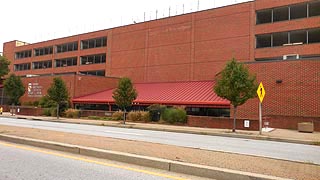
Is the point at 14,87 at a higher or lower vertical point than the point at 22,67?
lower

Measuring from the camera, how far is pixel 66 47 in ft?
200

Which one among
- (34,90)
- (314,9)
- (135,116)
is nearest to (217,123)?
(135,116)

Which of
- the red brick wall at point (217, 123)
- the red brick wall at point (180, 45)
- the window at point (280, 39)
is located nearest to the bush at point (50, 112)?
the red brick wall at point (180, 45)

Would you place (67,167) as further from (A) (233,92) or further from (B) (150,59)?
(B) (150,59)

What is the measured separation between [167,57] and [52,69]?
28527 millimetres

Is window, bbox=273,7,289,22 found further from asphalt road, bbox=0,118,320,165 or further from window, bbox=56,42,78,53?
window, bbox=56,42,78,53

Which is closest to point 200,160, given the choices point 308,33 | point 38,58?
point 308,33

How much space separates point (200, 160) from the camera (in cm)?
803

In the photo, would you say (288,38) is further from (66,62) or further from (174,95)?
(66,62)

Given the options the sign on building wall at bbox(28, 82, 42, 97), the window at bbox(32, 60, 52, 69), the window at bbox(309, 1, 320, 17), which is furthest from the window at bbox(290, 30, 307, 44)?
the window at bbox(32, 60, 52, 69)

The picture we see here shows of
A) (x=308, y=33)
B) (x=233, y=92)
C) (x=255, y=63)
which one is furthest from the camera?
(x=308, y=33)

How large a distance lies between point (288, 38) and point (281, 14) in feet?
10.7

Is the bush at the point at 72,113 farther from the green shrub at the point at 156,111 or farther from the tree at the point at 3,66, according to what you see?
the tree at the point at 3,66

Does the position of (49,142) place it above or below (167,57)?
below
